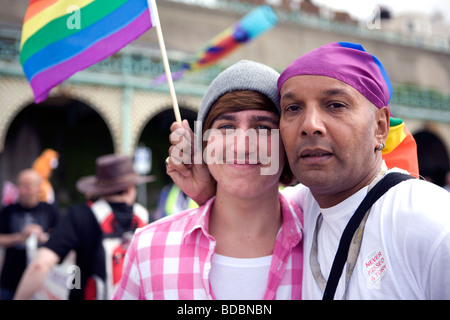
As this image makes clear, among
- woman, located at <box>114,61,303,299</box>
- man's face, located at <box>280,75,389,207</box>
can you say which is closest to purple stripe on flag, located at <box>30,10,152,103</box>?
woman, located at <box>114,61,303,299</box>

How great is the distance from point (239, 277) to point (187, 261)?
0.82ft

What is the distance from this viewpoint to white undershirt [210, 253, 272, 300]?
68.2 inches

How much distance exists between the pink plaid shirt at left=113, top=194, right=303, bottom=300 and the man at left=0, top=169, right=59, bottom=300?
3328 mm

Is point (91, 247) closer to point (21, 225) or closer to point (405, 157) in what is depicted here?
point (21, 225)

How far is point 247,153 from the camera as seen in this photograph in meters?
1.74

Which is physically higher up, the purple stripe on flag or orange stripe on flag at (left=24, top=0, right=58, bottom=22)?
orange stripe on flag at (left=24, top=0, right=58, bottom=22)

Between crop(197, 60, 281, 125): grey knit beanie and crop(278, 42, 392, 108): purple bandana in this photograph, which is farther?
crop(197, 60, 281, 125): grey knit beanie

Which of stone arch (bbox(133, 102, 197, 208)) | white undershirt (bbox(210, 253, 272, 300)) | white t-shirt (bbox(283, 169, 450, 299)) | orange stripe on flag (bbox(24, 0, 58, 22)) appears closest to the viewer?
white t-shirt (bbox(283, 169, 450, 299))

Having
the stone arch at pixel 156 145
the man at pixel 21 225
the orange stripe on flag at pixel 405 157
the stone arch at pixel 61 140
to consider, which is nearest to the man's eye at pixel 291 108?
the orange stripe on flag at pixel 405 157

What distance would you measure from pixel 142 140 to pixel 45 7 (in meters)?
16.3

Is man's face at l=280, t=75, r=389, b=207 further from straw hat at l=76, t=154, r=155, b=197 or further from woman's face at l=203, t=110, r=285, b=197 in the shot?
straw hat at l=76, t=154, r=155, b=197

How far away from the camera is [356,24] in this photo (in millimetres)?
22625

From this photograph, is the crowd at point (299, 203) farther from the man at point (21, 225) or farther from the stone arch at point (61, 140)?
the stone arch at point (61, 140)
